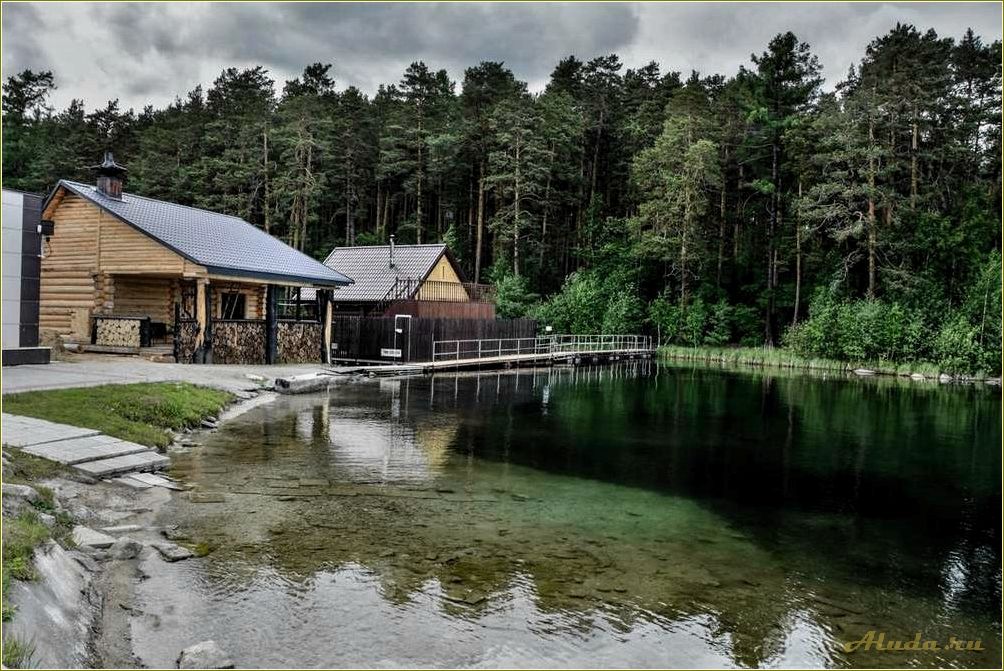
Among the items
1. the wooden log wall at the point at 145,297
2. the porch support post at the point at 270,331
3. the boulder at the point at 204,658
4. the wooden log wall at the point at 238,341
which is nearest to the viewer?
the boulder at the point at 204,658

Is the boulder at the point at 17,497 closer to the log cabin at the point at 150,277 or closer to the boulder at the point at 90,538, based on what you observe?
the boulder at the point at 90,538

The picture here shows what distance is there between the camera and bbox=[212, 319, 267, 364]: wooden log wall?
2556cm

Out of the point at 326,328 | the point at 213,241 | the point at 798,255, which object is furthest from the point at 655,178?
the point at 213,241

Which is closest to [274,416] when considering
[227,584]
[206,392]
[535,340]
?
[206,392]

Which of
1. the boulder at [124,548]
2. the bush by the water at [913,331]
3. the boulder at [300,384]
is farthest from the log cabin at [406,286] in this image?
the boulder at [124,548]

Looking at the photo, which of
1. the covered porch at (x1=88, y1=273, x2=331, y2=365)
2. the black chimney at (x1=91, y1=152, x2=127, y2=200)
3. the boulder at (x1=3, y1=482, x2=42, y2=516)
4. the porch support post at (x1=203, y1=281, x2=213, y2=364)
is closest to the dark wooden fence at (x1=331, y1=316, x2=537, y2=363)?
the covered porch at (x1=88, y1=273, x2=331, y2=365)

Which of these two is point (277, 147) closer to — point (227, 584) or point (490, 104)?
point (490, 104)

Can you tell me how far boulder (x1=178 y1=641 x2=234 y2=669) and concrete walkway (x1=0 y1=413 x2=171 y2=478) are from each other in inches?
216

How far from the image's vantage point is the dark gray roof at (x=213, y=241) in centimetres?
2442

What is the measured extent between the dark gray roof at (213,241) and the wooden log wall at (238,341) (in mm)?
2103

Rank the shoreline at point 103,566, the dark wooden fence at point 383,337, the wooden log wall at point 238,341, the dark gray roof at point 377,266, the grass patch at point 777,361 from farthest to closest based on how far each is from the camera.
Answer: the grass patch at point 777,361 < the dark gray roof at point 377,266 < the dark wooden fence at point 383,337 < the wooden log wall at point 238,341 < the shoreline at point 103,566

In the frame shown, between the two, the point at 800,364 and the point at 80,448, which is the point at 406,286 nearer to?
the point at 800,364

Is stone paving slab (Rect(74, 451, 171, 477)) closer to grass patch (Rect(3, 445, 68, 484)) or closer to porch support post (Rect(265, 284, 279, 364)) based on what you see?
grass patch (Rect(3, 445, 68, 484))

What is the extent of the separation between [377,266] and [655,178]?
2204cm
